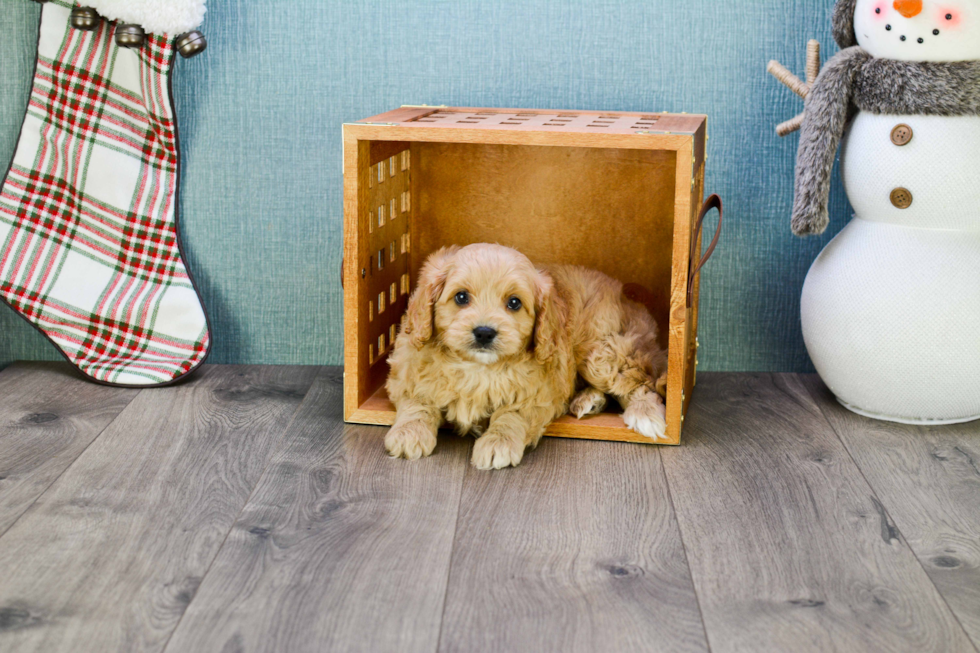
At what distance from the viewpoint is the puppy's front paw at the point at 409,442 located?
1.78 metres

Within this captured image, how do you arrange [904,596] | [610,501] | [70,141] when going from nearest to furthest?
[904,596] < [610,501] < [70,141]

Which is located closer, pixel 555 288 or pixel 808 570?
pixel 808 570

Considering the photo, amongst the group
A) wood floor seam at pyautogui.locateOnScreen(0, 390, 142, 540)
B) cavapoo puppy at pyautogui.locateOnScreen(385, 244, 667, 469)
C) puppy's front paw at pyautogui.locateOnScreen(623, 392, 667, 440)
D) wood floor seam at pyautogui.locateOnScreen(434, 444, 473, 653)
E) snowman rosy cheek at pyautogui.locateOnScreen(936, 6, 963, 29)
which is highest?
snowman rosy cheek at pyautogui.locateOnScreen(936, 6, 963, 29)

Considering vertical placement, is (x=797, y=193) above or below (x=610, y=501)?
above

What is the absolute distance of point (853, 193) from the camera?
76.6 inches

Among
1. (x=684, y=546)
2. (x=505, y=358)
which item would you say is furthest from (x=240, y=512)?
(x=684, y=546)

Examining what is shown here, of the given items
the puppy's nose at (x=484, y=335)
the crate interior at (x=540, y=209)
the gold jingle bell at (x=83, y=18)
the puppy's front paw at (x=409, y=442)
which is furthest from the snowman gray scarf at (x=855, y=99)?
the gold jingle bell at (x=83, y=18)

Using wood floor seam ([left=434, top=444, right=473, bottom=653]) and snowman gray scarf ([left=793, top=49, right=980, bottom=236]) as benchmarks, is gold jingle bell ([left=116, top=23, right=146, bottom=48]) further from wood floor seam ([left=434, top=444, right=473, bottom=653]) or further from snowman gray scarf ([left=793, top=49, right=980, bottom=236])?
snowman gray scarf ([left=793, top=49, right=980, bottom=236])

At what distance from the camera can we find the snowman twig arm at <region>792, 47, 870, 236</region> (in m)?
1.86

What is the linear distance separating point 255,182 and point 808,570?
147 cm

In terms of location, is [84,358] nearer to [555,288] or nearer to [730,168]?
[555,288]

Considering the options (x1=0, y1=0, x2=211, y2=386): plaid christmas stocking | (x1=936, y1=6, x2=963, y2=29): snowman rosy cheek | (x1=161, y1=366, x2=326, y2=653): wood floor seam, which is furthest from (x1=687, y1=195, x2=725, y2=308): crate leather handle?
(x1=0, y1=0, x2=211, y2=386): plaid christmas stocking

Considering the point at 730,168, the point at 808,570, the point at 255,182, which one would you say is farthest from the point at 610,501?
the point at 255,182

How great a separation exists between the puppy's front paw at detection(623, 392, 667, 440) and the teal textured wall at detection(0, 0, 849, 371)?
48cm
